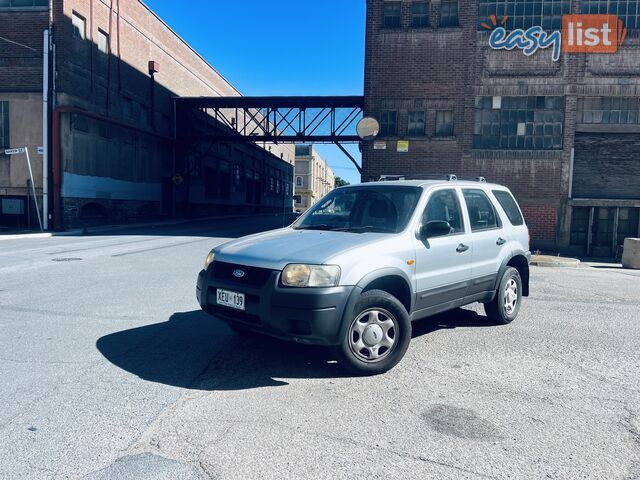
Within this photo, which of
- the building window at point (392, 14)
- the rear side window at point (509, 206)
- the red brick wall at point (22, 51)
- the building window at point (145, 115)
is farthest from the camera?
the building window at point (145, 115)

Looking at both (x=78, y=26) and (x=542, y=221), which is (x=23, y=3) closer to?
(x=78, y=26)

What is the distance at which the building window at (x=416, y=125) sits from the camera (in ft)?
61.3

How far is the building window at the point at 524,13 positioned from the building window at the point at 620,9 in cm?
75

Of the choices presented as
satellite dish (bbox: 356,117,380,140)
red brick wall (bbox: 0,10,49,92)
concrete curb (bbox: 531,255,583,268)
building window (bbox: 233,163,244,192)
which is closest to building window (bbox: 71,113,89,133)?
red brick wall (bbox: 0,10,49,92)

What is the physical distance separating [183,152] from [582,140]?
26.5 meters

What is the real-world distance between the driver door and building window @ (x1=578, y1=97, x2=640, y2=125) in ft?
50.3

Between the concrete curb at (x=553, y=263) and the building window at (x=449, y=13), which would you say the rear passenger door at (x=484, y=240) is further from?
the building window at (x=449, y=13)

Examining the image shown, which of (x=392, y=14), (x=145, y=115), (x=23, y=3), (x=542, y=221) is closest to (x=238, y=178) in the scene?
(x=145, y=115)

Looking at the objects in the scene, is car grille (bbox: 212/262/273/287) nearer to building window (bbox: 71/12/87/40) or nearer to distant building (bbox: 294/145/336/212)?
building window (bbox: 71/12/87/40)

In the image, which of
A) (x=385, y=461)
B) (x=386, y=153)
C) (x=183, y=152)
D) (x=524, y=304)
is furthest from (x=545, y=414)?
(x=183, y=152)

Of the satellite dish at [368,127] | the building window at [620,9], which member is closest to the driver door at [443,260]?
the satellite dish at [368,127]

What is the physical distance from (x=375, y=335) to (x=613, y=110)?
17.6 m

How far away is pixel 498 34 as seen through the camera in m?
17.8

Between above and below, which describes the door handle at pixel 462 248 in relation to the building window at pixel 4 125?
below
